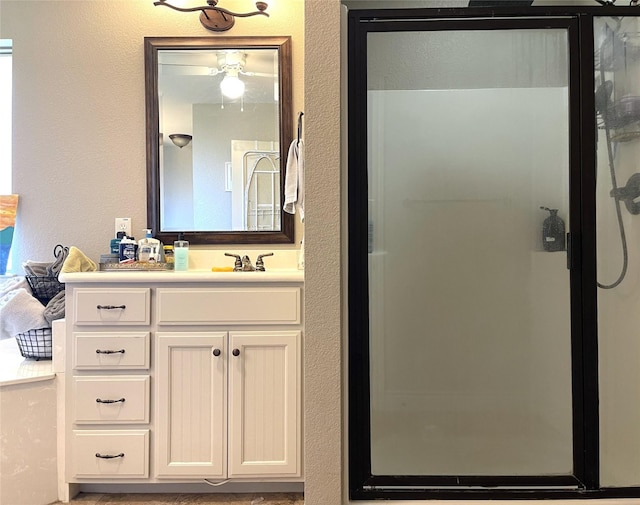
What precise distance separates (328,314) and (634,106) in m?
1.21

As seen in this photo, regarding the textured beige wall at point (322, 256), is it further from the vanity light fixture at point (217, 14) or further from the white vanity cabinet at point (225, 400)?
the vanity light fixture at point (217, 14)

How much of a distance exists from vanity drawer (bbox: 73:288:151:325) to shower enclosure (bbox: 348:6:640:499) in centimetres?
85

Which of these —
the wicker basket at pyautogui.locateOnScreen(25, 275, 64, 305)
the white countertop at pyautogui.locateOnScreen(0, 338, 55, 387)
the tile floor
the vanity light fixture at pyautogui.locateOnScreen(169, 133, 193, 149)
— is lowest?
the tile floor

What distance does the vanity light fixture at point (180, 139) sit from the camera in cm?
213

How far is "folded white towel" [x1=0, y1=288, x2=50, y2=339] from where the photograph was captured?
5.70ft

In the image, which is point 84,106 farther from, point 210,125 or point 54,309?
point 54,309

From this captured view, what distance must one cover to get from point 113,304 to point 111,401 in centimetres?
37

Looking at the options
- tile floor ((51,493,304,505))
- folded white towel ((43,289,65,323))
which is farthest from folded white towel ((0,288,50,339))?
tile floor ((51,493,304,505))

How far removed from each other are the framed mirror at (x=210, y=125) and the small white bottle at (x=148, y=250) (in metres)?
0.10

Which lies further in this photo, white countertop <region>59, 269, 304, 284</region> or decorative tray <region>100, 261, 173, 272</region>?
decorative tray <region>100, 261, 173, 272</region>

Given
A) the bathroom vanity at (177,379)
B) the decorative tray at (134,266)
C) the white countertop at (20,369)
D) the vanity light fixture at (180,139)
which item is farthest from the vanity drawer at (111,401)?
the vanity light fixture at (180,139)

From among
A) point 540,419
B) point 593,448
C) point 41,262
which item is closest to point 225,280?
point 41,262

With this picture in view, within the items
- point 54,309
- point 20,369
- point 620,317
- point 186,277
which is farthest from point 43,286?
point 620,317

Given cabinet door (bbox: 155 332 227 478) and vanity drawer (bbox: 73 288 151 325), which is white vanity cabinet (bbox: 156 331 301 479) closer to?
cabinet door (bbox: 155 332 227 478)
